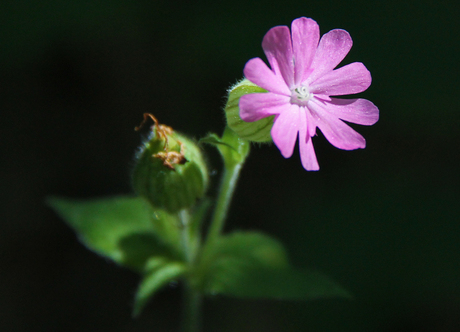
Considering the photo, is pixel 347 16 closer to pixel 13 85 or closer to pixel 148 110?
pixel 148 110

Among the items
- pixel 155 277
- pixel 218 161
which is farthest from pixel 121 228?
pixel 218 161

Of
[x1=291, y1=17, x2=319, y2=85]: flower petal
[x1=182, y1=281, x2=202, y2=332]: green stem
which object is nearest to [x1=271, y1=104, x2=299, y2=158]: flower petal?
[x1=291, y1=17, x2=319, y2=85]: flower petal

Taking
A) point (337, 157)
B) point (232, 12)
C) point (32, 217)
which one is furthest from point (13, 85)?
point (337, 157)

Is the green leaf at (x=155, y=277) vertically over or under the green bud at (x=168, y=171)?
under

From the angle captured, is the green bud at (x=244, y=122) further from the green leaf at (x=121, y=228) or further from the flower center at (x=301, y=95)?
the green leaf at (x=121, y=228)

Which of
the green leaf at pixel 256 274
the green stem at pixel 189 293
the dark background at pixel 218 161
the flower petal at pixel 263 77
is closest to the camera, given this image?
the flower petal at pixel 263 77

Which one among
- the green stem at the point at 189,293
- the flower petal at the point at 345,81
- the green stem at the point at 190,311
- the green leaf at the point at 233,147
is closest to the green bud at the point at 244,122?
the green leaf at the point at 233,147
